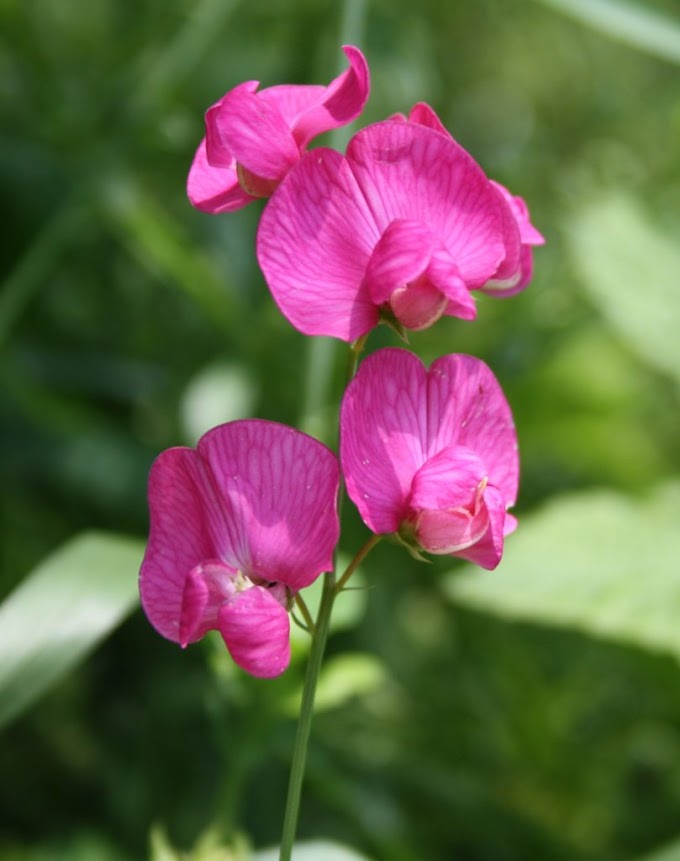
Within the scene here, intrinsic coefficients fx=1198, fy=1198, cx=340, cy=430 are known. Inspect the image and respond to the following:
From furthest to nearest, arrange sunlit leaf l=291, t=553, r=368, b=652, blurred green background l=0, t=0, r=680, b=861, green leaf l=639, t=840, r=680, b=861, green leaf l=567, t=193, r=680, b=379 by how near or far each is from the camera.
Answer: green leaf l=567, t=193, r=680, b=379, blurred green background l=0, t=0, r=680, b=861, green leaf l=639, t=840, r=680, b=861, sunlit leaf l=291, t=553, r=368, b=652

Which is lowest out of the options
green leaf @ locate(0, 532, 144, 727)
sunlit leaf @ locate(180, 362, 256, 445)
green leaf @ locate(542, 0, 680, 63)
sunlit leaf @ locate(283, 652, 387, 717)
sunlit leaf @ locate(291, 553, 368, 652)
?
sunlit leaf @ locate(283, 652, 387, 717)

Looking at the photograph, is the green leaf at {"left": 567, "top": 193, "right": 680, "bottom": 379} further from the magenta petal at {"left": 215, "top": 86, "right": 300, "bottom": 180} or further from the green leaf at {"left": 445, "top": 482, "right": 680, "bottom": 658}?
the magenta petal at {"left": 215, "top": 86, "right": 300, "bottom": 180}

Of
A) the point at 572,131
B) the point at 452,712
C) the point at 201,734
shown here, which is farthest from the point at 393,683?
the point at 572,131

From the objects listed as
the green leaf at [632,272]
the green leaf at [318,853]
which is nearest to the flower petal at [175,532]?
the green leaf at [318,853]

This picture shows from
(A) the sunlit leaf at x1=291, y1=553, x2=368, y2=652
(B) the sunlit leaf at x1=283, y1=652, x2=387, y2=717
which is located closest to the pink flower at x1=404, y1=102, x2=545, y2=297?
(A) the sunlit leaf at x1=291, y1=553, x2=368, y2=652

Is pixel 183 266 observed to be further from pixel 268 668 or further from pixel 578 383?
pixel 268 668
